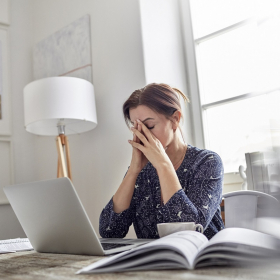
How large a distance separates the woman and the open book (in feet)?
1.89

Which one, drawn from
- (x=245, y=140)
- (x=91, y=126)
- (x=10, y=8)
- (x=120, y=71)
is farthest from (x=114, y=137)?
(x=10, y=8)

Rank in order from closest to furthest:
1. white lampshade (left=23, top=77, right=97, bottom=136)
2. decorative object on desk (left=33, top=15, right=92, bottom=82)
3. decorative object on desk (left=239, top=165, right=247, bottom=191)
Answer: decorative object on desk (left=239, top=165, right=247, bottom=191) < white lampshade (left=23, top=77, right=97, bottom=136) < decorative object on desk (left=33, top=15, right=92, bottom=82)

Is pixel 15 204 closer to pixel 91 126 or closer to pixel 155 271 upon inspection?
pixel 155 271

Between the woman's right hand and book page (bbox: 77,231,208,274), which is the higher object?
the woman's right hand

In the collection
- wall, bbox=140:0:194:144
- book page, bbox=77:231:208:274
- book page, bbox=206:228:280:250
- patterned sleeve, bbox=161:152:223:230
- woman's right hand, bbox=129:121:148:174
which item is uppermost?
wall, bbox=140:0:194:144

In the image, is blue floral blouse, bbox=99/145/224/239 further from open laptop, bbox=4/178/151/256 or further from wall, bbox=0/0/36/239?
wall, bbox=0/0/36/239

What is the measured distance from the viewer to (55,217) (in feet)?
2.71

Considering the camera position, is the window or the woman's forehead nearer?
the woman's forehead

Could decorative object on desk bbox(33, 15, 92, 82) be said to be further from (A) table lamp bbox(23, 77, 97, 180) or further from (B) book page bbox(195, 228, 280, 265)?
(B) book page bbox(195, 228, 280, 265)

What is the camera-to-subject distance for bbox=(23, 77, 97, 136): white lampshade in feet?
6.59

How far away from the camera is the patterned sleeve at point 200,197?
42.9 inches

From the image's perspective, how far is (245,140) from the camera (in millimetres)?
1928

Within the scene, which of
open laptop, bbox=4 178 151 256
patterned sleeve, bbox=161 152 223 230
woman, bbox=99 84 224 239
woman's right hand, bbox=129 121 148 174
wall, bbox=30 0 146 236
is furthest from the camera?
wall, bbox=30 0 146 236

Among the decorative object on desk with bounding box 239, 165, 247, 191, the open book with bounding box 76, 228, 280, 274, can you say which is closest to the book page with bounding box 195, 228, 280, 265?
the open book with bounding box 76, 228, 280, 274
